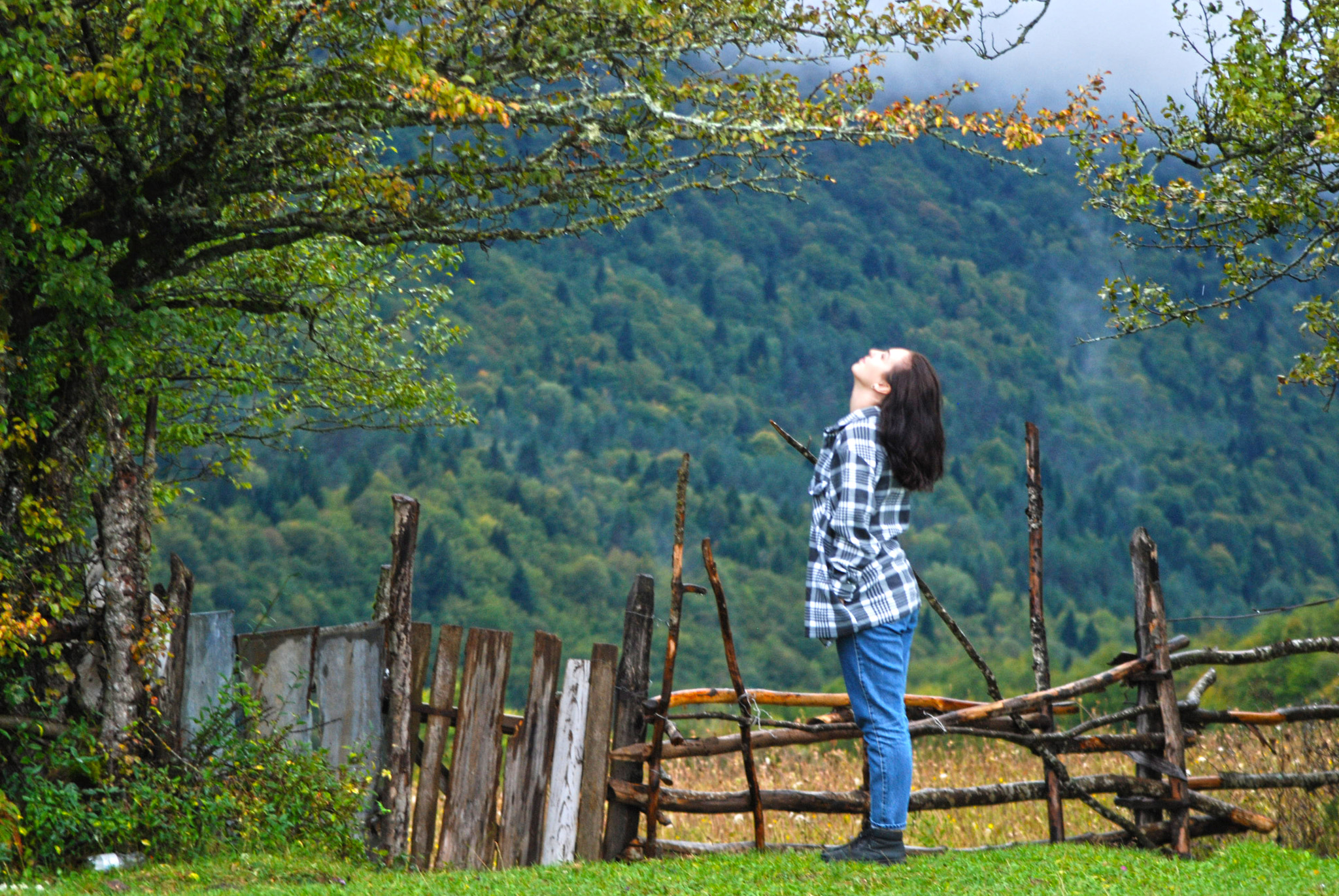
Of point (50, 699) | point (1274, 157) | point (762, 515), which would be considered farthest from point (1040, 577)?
point (762, 515)

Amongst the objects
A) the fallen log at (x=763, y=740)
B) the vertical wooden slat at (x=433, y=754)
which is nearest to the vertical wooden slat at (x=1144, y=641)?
the fallen log at (x=763, y=740)

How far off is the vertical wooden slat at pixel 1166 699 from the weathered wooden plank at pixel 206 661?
A: 5.14 meters

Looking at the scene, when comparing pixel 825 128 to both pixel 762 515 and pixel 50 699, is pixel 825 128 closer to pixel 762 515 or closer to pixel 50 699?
pixel 50 699

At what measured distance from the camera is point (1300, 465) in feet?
301

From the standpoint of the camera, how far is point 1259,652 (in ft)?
21.8

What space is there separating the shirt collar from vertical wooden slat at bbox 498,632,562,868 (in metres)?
2.04

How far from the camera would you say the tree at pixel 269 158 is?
6055 millimetres

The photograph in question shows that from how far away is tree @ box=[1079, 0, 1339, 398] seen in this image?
8.00 meters

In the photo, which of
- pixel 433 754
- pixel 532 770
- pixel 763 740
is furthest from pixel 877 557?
pixel 433 754

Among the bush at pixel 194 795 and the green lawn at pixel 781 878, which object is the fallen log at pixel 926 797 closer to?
the green lawn at pixel 781 878

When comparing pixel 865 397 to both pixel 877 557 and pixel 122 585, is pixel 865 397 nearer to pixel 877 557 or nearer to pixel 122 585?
pixel 877 557

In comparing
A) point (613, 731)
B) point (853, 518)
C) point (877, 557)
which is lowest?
point (613, 731)

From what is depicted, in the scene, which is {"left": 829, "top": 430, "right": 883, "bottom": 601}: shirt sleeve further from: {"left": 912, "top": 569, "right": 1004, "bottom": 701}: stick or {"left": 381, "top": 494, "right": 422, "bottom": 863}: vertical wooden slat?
{"left": 381, "top": 494, "right": 422, "bottom": 863}: vertical wooden slat

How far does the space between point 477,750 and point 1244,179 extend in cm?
696
